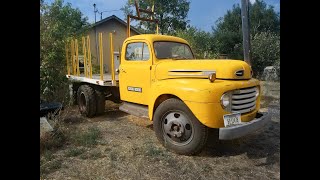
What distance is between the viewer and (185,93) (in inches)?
161

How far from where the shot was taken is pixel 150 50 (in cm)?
523

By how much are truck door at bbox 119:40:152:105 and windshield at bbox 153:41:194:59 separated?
0.67ft

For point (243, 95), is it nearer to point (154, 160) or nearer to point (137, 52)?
point (154, 160)

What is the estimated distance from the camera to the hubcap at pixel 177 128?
13.8ft

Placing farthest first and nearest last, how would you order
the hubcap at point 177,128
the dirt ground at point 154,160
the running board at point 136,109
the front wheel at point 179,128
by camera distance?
the running board at point 136,109 < the hubcap at point 177,128 < the front wheel at point 179,128 < the dirt ground at point 154,160

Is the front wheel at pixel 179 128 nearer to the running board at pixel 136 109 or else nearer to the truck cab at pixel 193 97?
the truck cab at pixel 193 97

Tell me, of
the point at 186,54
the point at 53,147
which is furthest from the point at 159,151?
the point at 186,54

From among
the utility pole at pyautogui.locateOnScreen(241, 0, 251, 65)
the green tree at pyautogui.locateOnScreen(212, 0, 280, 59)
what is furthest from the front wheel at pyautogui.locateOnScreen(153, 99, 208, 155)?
the green tree at pyautogui.locateOnScreen(212, 0, 280, 59)

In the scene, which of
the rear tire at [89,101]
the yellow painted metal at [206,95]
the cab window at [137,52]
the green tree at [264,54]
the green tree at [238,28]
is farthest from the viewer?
the green tree at [238,28]

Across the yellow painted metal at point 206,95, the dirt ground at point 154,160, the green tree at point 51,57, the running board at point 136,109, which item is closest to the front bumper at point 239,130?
the yellow painted metal at point 206,95
